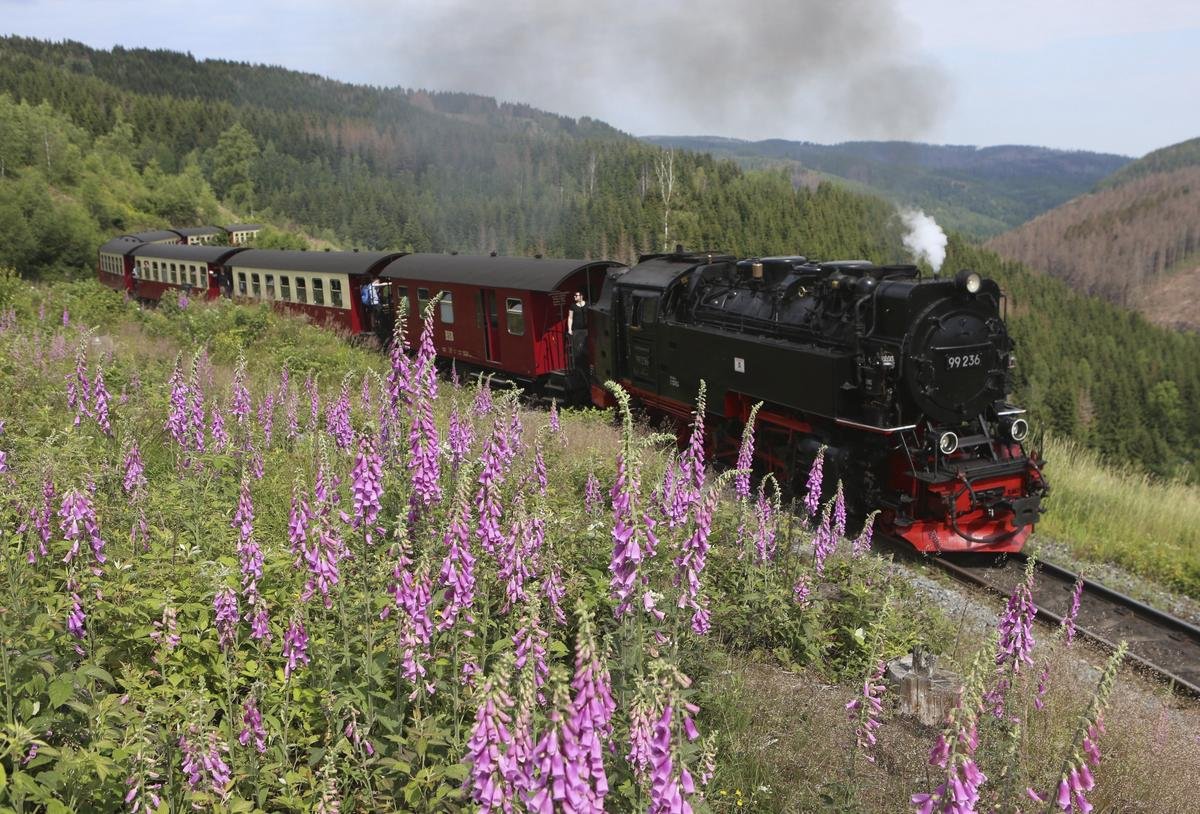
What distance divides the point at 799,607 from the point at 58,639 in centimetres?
495

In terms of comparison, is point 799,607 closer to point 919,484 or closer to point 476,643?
point 476,643

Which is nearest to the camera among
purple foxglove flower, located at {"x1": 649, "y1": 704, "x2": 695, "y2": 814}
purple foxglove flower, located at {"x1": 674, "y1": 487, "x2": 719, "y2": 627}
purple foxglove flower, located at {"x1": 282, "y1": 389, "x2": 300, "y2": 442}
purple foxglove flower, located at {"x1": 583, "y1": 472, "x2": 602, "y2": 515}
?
purple foxglove flower, located at {"x1": 649, "y1": 704, "x2": 695, "y2": 814}

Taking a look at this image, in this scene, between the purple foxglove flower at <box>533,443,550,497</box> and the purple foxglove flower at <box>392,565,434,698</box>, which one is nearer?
the purple foxglove flower at <box>392,565,434,698</box>

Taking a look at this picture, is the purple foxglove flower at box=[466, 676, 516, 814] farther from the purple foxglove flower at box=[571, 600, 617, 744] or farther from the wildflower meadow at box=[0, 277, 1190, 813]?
the purple foxglove flower at box=[571, 600, 617, 744]

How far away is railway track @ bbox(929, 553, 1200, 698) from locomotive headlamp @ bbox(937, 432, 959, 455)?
1343 millimetres

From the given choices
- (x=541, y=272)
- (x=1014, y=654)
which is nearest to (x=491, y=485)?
(x=1014, y=654)

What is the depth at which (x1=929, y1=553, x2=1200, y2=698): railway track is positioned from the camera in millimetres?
8179

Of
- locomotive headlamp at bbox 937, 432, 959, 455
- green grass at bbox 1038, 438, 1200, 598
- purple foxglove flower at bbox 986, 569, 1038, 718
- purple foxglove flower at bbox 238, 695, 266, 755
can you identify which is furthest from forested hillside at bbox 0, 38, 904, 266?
purple foxglove flower at bbox 238, 695, 266, 755

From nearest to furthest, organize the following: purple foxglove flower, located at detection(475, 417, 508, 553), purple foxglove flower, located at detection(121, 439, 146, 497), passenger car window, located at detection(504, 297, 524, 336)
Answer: purple foxglove flower, located at detection(475, 417, 508, 553) < purple foxglove flower, located at detection(121, 439, 146, 497) < passenger car window, located at detection(504, 297, 524, 336)

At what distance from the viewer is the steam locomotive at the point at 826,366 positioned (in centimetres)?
998

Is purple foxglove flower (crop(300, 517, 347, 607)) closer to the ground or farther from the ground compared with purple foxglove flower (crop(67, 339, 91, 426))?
closer to the ground

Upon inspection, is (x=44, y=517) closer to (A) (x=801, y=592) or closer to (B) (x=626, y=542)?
(B) (x=626, y=542)

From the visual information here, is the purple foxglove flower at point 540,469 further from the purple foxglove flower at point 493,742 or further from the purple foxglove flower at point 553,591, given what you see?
the purple foxglove flower at point 493,742

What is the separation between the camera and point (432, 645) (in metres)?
4.00
